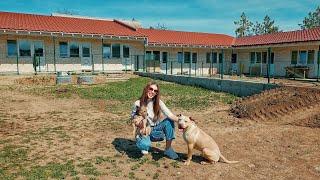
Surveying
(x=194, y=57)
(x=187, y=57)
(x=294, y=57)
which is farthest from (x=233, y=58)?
(x=294, y=57)

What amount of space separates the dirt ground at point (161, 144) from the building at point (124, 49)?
12.4m

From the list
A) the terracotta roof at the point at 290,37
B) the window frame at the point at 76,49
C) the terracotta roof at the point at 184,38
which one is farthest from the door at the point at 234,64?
the window frame at the point at 76,49

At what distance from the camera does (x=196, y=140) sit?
5508 mm

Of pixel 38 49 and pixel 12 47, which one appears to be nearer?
pixel 12 47

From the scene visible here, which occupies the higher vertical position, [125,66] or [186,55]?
[186,55]

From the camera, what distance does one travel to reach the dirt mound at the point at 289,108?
31.0 feet

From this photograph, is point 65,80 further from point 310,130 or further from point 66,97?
point 310,130

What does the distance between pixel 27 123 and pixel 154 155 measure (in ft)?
14.2

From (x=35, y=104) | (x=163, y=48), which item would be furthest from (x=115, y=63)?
(x=35, y=104)

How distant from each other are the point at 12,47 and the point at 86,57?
211 inches

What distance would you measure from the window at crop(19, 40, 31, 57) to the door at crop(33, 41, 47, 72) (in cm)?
43

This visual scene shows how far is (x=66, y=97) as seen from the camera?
556 inches

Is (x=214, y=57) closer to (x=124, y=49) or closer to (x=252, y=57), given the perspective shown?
(x=252, y=57)

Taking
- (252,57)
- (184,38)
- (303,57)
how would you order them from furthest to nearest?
(184,38) < (252,57) < (303,57)
